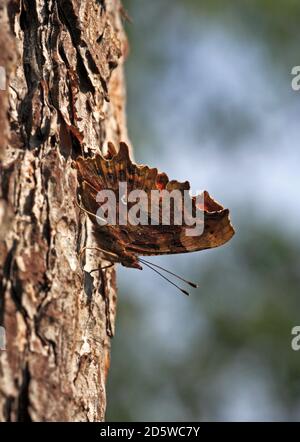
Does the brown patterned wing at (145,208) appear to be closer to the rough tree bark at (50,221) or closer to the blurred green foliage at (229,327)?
the rough tree bark at (50,221)

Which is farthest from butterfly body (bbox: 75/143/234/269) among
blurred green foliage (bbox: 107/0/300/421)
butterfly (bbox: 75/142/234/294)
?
blurred green foliage (bbox: 107/0/300/421)

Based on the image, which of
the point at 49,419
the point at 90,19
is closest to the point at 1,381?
the point at 49,419

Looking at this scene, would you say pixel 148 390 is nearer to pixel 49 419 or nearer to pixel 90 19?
pixel 90 19

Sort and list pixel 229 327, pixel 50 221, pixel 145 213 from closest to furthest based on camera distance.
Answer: pixel 50 221 → pixel 145 213 → pixel 229 327

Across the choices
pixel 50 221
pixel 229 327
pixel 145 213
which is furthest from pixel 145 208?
pixel 229 327

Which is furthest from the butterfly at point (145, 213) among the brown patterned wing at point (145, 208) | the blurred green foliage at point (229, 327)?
the blurred green foliage at point (229, 327)

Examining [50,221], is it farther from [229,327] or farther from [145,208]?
[229,327]
